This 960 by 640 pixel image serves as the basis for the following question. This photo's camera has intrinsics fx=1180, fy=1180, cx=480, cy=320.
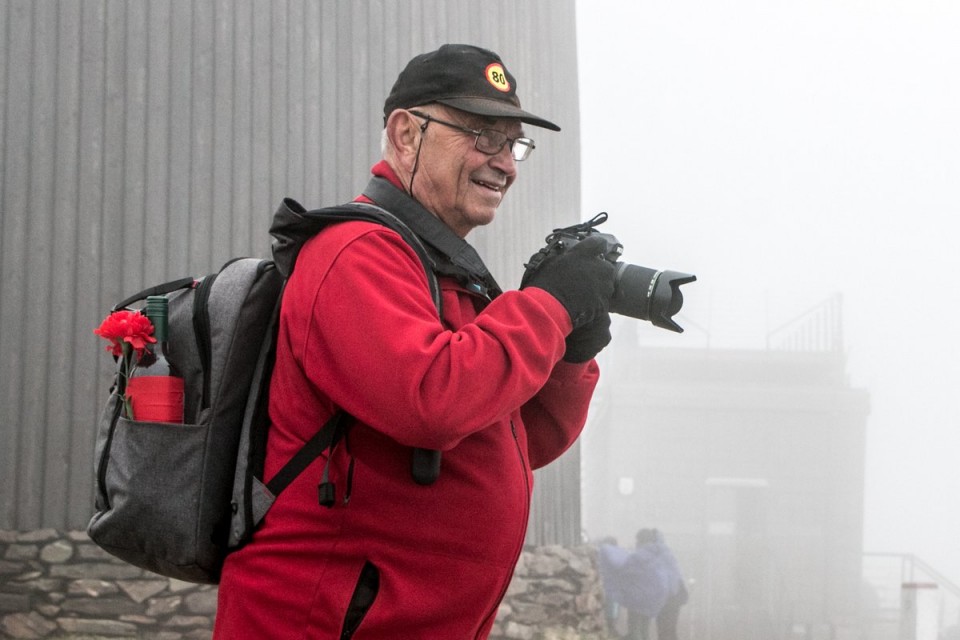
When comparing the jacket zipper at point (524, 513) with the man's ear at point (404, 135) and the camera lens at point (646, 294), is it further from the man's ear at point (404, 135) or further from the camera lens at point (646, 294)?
the man's ear at point (404, 135)

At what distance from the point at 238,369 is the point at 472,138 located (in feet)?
2.17

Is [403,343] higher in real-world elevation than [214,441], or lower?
higher

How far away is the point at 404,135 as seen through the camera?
2.43 metres

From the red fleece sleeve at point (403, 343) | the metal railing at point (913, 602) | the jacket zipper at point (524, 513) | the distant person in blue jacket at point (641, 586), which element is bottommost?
the metal railing at point (913, 602)

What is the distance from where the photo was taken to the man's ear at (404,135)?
240 cm

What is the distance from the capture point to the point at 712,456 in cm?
2633

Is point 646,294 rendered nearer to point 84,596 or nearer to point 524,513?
point 524,513

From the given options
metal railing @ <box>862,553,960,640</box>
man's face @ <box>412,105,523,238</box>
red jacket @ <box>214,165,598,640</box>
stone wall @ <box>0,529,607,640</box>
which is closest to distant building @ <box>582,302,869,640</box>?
metal railing @ <box>862,553,960,640</box>

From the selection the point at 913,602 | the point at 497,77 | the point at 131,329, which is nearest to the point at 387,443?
the point at 131,329

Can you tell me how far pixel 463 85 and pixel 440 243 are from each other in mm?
336

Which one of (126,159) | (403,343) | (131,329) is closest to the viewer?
(403,343)

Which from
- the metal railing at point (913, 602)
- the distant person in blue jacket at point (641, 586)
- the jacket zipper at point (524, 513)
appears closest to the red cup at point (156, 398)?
the jacket zipper at point (524, 513)

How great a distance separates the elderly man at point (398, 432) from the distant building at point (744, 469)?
21.9 m

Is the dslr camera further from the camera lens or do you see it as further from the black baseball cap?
the black baseball cap
